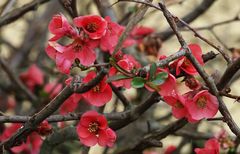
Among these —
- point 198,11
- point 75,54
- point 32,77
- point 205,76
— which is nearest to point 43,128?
point 75,54

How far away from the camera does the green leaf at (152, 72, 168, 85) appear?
4.06 feet

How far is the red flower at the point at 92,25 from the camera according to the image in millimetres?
1337

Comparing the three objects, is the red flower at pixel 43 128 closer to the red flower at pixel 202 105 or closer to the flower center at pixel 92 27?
the flower center at pixel 92 27

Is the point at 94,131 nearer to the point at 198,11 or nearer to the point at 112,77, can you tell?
the point at 112,77

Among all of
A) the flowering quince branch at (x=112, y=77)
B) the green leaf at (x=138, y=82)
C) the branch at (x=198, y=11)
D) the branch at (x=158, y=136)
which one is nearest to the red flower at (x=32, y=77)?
the branch at (x=198, y=11)

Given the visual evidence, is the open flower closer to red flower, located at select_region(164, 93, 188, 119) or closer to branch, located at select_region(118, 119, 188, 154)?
red flower, located at select_region(164, 93, 188, 119)

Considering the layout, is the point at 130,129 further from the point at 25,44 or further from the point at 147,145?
the point at 25,44

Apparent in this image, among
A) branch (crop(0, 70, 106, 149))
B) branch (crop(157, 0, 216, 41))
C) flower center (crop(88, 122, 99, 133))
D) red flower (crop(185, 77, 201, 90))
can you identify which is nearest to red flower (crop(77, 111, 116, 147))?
flower center (crop(88, 122, 99, 133))

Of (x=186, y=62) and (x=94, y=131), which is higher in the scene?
(x=186, y=62)

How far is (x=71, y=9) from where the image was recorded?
5.03ft

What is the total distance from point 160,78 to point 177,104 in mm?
177

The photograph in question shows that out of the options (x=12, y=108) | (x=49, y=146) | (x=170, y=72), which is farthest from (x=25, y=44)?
(x=170, y=72)

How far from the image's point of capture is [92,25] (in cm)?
134

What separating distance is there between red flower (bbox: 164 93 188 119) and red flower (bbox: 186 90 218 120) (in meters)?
0.03
